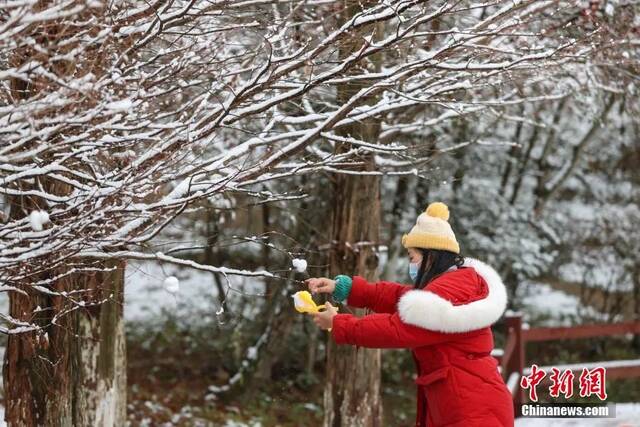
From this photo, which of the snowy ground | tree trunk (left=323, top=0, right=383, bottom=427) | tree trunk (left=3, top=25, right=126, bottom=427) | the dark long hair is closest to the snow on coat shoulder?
the dark long hair

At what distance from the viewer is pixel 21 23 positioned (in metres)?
3.47

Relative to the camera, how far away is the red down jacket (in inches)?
174

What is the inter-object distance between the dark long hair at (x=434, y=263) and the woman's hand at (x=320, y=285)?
0.58 m

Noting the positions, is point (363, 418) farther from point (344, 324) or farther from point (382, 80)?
point (382, 80)

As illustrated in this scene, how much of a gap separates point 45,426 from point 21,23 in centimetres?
299

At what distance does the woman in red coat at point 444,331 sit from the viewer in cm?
443

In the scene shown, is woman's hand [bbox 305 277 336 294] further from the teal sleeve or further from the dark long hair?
the dark long hair

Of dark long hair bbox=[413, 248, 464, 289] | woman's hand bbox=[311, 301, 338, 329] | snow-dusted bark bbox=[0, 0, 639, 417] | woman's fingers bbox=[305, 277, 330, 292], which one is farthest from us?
woman's fingers bbox=[305, 277, 330, 292]

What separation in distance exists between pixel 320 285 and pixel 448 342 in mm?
924

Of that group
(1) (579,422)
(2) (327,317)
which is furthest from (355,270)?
(1) (579,422)

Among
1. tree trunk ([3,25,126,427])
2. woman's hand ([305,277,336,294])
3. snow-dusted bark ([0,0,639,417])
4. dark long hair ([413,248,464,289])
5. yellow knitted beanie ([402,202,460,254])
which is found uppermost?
snow-dusted bark ([0,0,639,417])

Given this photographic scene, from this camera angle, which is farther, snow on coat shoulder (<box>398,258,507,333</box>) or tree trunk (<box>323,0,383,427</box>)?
tree trunk (<box>323,0,383,427</box>)

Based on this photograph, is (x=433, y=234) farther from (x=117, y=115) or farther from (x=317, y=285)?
(x=117, y=115)

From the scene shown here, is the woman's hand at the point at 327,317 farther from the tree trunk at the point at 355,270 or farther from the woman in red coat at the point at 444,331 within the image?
the tree trunk at the point at 355,270
